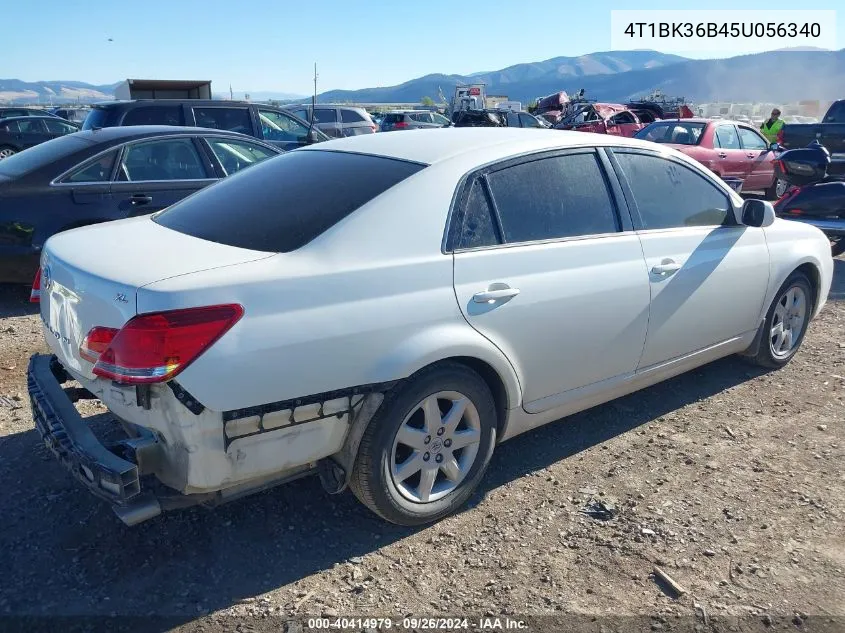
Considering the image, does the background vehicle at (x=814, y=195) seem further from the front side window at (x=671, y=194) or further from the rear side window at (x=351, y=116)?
the rear side window at (x=351, y=116)

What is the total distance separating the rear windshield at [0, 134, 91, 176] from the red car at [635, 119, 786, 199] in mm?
9451

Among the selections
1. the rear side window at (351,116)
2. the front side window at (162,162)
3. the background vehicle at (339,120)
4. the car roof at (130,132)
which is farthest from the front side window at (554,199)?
the rear side window at (351,116)

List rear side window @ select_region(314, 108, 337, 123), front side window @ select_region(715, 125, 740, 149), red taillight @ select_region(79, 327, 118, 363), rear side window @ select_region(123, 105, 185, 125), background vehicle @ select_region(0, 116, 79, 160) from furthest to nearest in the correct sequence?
rear side window @ select_region(314, 108, 337, 123)
background vehicle @ select_region(0, 116, 79, 160)
front side window @ select_region(715, 125, 740, 149)
rear side window @ select_region(123, 105, 185, 125)
red taillight @ select_region(79, 327, 118, 363)

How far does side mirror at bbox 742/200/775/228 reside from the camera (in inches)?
161

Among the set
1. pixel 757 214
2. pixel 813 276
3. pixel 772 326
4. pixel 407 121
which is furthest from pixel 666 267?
pixel 407 121

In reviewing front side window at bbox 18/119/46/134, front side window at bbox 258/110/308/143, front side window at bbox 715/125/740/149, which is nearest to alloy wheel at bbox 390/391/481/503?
front side window at bbox 258/110/308/143

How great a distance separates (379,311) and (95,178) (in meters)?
4.40

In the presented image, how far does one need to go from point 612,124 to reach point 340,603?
19.2 metres

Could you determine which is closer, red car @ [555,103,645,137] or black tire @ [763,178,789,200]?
black tire @ [763,178,789,200]

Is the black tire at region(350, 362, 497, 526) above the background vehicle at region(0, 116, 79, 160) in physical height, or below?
below

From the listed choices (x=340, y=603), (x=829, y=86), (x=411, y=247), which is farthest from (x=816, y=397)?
(x=829, y=86)

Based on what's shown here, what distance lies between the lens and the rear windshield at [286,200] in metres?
2.83

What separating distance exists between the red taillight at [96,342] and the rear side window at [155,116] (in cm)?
733

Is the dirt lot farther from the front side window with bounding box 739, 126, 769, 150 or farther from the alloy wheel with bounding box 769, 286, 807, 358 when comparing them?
the front side window with bounding box 739, 126, 769, 150
